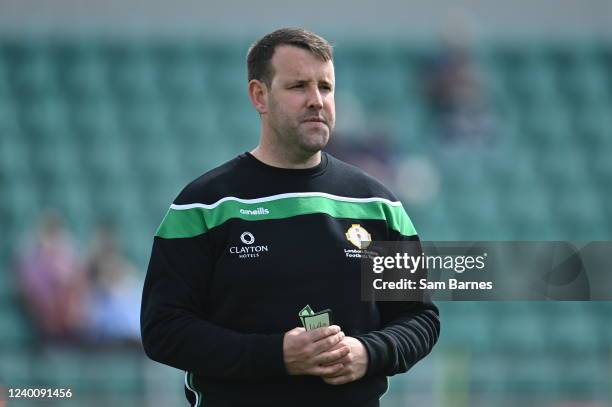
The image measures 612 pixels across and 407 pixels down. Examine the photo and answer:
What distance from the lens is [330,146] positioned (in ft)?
32.2

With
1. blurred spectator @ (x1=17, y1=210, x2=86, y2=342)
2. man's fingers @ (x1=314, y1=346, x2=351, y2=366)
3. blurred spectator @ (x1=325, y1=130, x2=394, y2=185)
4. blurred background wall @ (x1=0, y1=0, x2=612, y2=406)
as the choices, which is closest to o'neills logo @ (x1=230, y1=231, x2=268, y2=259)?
man's fingers @ (x1=314, y1=346, x2=351, y2=366)

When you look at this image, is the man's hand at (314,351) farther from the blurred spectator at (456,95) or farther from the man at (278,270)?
the blurred spectator at (456,95)

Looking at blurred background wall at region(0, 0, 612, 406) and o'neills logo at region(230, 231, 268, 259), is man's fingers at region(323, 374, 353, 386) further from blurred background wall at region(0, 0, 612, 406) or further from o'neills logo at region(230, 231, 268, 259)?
blurred background wall at region(0, 0, 612, 406)

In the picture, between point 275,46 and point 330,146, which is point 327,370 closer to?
point 275,46

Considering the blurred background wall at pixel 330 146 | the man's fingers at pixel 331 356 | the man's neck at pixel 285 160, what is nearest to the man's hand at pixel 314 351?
the man's fingers at pixel 331 356

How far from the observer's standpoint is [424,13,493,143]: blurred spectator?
11.1 metres

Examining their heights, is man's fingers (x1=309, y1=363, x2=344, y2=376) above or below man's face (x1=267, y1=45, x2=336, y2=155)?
below

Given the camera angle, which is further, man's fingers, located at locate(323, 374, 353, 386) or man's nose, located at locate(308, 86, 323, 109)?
man's nose, located at locate(308, 86, 323, 109)

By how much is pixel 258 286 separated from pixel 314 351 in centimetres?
27

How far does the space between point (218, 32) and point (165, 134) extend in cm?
145

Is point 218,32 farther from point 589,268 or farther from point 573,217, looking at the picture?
point 589,268

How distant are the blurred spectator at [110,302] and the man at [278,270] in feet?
16.1

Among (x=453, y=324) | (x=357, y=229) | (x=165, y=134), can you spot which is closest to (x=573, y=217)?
(x=453, y=324)

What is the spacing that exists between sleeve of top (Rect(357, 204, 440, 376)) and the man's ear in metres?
0.52
